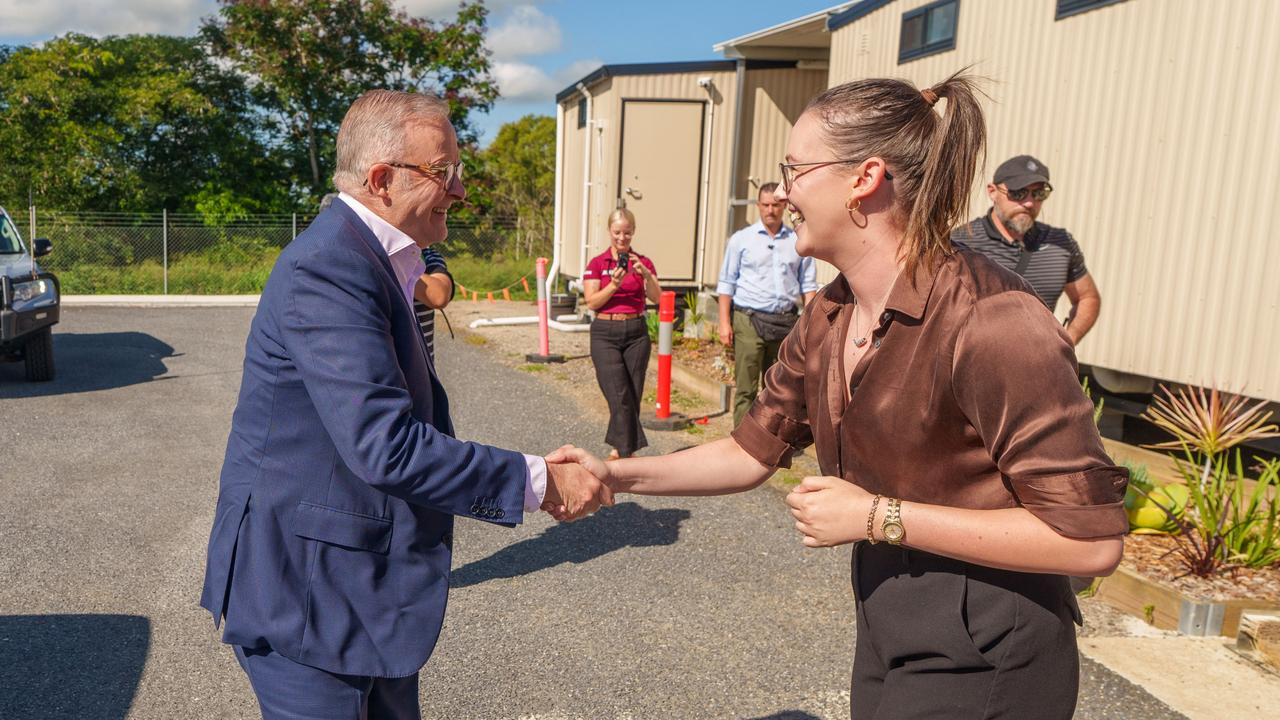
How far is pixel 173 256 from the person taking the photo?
22.7m

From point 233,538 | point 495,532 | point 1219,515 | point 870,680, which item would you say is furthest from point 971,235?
point 233,538

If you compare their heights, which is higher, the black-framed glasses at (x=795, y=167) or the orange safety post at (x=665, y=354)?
the black-framed glasses at (x=795, y=167)

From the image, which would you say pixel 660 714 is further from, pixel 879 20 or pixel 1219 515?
pixel 879 20

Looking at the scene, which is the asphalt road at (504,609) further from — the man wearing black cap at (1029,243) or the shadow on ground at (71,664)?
the man wearing black cap at (1029,243)

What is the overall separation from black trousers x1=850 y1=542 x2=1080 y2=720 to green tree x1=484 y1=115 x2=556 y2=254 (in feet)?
81.5

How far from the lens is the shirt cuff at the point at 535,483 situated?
2.34 meters

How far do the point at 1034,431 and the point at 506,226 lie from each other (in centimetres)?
2636

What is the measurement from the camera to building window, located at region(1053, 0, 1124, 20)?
7596 mm

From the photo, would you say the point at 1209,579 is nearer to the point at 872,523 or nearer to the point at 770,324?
the point at 770,324

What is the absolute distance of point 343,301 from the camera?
2066mm

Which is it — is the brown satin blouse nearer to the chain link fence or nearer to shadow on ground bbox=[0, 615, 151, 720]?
shadow on ground bbox=[0, 615, 151, 720]

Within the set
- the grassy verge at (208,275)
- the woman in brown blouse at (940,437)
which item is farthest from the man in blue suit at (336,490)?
the grassy verge at (208,275)

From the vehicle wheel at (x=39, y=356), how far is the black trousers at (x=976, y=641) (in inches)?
433

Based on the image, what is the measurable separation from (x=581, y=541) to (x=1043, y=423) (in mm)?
4524
